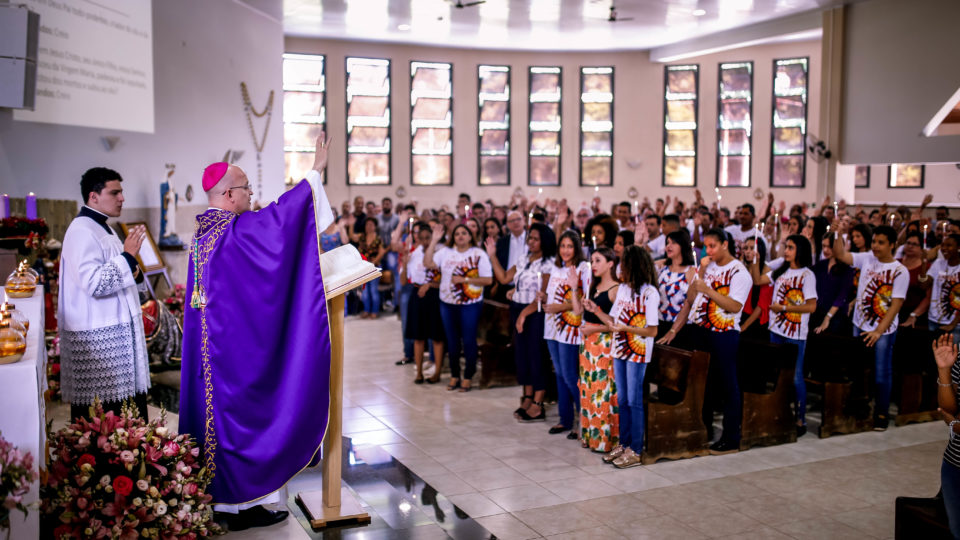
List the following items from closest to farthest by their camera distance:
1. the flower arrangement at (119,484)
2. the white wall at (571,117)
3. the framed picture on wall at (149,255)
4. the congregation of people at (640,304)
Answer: the flower arrangement at (119,484)
the congregation of people at (640,304)
the framed picture on wall at (149,255)
the white wall at (571,117)

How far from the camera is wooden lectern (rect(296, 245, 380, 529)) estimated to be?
162 inches

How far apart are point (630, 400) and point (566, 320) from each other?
887 millimetres

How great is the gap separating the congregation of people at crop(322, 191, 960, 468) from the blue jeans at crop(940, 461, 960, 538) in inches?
98.8

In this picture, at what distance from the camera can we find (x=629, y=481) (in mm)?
5590

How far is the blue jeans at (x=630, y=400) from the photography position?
5844 millimetres

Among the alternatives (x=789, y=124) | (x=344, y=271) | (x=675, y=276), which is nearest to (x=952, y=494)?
(x=344, y=271)

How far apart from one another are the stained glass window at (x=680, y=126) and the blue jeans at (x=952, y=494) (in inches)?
663

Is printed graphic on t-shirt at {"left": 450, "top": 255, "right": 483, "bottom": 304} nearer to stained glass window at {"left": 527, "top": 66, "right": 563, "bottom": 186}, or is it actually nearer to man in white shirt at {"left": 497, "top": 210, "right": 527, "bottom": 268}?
man in white shirt at {"left": 497, "top": 210, "right": 527, "bottom": 268}

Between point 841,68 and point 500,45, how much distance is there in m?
7.13

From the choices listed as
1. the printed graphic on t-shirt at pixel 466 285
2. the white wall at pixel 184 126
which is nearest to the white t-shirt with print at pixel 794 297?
the printed graphic on t-shirt at pixel 466 285

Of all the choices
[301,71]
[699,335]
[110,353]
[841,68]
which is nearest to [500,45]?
[301,71]

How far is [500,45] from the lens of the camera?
18609mm

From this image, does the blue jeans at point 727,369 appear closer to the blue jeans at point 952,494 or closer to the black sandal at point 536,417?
the black sandal at point 536,417

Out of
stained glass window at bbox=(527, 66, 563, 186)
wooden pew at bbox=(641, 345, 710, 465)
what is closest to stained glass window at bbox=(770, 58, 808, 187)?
stained glass window at bbox=(527, 66, 563, 186)
